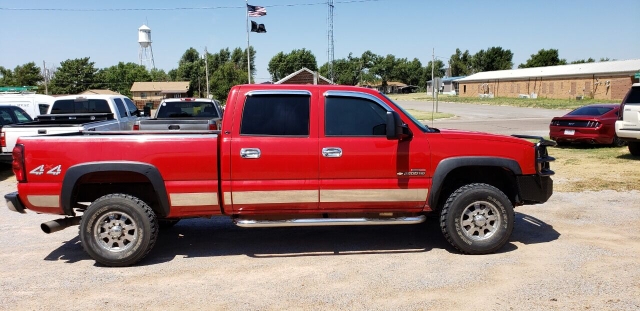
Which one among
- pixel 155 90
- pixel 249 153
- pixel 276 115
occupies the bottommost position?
pixel 249 153

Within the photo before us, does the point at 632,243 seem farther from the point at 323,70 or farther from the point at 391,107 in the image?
the point at 323,70

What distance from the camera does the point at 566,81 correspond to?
215 feet

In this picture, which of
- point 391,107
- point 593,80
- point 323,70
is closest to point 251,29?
point 391,107

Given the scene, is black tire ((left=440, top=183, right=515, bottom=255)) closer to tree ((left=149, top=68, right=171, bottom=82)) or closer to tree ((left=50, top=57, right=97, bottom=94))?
tree ((left=50, top=57, right=97, bottom=94))

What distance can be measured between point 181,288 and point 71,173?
170 centimetres

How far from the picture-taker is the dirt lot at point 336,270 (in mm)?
4594

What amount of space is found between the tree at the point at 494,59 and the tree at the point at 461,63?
16.9 feet

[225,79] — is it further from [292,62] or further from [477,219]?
[477,219]

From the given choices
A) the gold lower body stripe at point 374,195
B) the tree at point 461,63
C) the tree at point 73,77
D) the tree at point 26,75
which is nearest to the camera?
the gold lower body stripe at point 374,195

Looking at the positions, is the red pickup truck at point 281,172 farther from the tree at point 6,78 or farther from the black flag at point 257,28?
the tree at point 6,78

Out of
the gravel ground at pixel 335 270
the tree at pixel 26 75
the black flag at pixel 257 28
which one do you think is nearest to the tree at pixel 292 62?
the tree at pixel 26 75

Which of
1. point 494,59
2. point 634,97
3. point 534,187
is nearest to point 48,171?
point 534,187

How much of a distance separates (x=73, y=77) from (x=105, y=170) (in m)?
80.2

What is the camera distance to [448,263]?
220 inches
